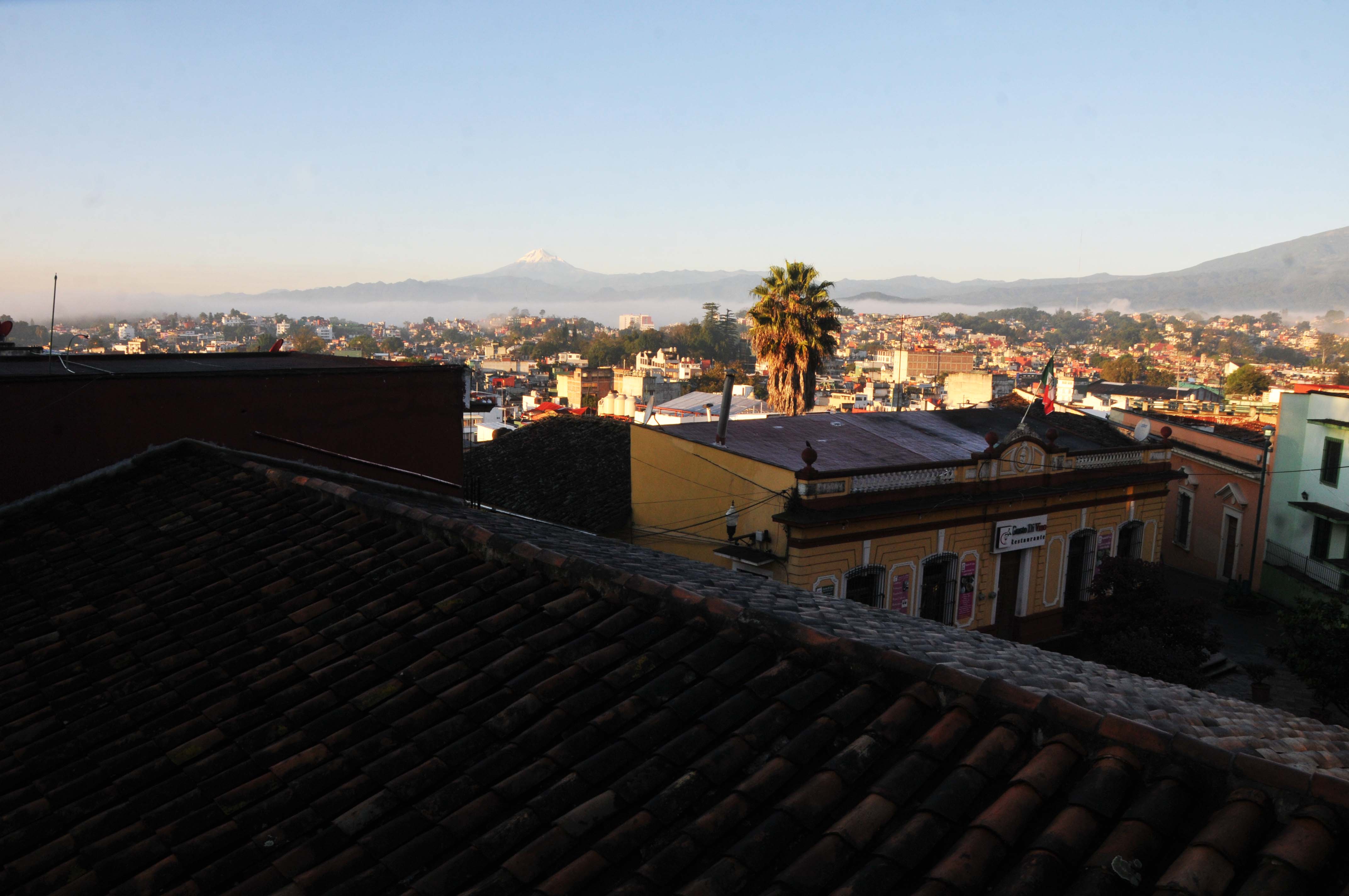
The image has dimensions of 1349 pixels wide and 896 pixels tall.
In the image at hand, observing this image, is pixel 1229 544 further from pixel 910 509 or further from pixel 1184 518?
pixel 910 509

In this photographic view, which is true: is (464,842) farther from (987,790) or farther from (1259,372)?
(1259,372)

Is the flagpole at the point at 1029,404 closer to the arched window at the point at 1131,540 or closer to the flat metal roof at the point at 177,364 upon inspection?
the arched window at the point at 1131,540

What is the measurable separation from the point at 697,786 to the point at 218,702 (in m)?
2.78

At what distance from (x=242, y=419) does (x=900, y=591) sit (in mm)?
13101

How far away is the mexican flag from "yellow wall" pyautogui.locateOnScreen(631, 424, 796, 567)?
871cm

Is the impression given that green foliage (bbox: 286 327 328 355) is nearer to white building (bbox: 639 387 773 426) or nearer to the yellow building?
the yellow building

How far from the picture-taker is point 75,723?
497 centimetres

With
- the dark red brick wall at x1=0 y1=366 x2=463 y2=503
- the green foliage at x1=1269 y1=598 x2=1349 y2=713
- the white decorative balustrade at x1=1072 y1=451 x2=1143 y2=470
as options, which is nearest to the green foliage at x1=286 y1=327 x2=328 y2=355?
the dark red brick wall at x1=0 y1=366 x2=463 y2=503

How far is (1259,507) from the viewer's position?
28.1m

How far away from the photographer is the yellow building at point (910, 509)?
58.7 feet

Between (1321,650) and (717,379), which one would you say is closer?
(1321,650)

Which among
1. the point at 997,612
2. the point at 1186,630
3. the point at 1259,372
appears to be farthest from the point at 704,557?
the point at 1259,372

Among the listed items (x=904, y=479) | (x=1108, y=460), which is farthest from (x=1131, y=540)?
(x=904, y=479)

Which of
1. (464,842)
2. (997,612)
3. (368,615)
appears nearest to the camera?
(464,842)
